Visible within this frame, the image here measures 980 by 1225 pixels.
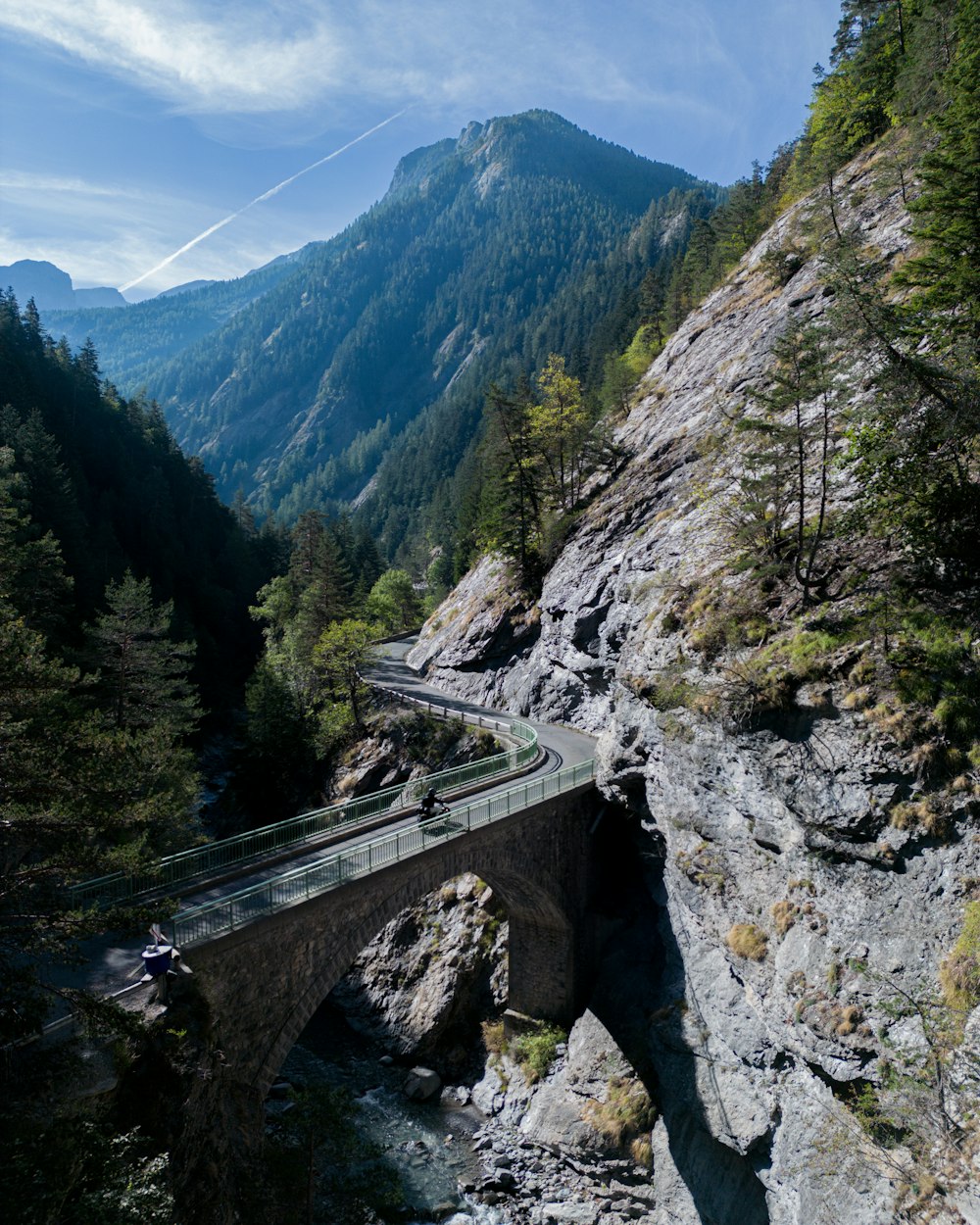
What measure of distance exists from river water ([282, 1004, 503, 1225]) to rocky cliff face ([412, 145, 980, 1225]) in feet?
9.42

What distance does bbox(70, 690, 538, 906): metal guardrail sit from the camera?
15414 mm

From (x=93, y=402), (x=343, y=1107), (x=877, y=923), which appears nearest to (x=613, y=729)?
(x=877, y=923)

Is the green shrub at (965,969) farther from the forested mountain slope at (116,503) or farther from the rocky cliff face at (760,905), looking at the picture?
the forested mountain slope at (116,503)

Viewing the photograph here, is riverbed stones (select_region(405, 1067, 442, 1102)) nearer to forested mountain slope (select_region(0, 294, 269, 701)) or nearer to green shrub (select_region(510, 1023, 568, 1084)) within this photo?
green shrub (select_region(510, 1023, 568, 1084))

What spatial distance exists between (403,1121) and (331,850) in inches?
472

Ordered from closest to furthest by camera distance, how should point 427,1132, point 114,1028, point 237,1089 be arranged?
point 114,1028
point 237,1089
point 427,1132

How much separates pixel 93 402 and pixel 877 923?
8751cm

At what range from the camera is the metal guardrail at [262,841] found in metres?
15.4

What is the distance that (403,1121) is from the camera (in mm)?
24016

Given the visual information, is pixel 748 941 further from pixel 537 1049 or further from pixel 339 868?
pixel 537 1049

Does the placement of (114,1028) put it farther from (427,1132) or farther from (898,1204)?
(427,1132)

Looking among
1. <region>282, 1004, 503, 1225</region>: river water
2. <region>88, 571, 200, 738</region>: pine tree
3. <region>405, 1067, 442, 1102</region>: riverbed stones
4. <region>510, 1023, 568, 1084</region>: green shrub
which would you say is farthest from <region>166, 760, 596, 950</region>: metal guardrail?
<region>88, 571, 200, 738</region>: pine tree

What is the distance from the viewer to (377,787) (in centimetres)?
3912

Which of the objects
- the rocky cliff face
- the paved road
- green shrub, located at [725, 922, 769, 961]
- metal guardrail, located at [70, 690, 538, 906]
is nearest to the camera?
the rocky cliff face
